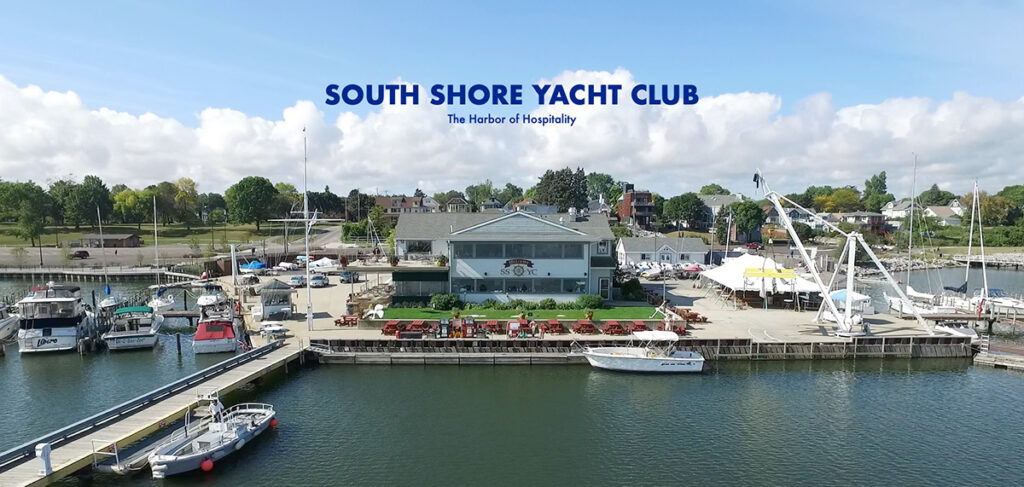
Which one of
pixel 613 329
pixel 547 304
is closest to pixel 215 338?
pixel 547 304

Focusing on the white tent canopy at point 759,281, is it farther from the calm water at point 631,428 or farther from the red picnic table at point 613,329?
the red picnic table at point 613,329

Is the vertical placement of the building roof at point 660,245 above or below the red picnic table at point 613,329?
above

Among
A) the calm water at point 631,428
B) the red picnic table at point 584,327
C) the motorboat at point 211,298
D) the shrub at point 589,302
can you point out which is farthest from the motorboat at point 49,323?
the shrub at point 589,302

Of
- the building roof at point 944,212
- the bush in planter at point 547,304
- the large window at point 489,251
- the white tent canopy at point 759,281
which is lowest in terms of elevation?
the bush in planter at point 547,304

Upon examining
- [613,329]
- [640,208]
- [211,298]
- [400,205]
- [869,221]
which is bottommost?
[613,329]

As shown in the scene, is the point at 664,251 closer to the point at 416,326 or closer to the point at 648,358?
the point at 648,358

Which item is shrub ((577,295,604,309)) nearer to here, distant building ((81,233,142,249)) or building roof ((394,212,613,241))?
building roof ((394,212,613,241))

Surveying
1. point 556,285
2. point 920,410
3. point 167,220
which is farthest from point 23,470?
point 167,220

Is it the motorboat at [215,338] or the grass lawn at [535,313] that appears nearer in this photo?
the motorboat at [215,338]
